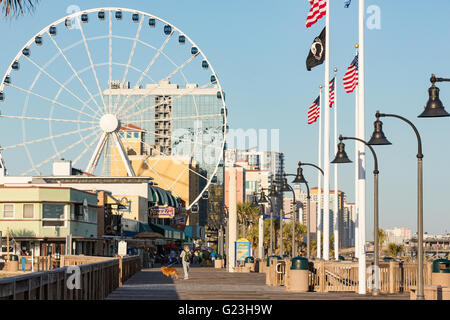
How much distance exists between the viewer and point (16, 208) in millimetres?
64312

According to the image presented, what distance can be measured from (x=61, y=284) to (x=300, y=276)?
16.6 meters

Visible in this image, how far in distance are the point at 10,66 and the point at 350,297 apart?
2172 inches

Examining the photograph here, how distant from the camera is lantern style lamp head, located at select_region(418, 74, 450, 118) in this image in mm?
22530

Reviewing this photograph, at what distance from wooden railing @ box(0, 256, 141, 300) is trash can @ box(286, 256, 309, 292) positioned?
6.63 m

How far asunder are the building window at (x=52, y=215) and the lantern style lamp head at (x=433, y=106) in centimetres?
4569

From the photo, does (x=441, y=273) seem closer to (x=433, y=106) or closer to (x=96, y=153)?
(x=433, y=106)

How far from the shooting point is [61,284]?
56.6 feet

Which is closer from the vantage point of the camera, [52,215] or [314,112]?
[314,112]

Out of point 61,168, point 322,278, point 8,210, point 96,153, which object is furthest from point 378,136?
point 61,168

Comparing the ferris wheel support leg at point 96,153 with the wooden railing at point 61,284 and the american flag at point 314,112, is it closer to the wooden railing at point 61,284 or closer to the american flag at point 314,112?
the american flag at point 314,112

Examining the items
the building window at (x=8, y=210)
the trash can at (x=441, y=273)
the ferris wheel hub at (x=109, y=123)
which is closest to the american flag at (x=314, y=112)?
the trash can at (x=441, y=273)
